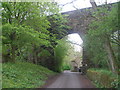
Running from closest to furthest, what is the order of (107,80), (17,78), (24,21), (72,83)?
(107,80), (17,78), (72,83), (24,21)

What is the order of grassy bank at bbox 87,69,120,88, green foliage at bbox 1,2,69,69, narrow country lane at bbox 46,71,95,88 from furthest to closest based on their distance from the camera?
green foliage at bbox 1,2,69,69, narrow country lane at bbox 46,71,95,88, grassy bank at bbox 87,69,120,88

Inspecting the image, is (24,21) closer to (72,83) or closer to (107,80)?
(72,83)

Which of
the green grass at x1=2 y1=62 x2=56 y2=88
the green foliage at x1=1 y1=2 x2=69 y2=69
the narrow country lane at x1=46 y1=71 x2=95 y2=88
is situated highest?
the green foliage at x1=1 y1=2 x2=69 y2=69

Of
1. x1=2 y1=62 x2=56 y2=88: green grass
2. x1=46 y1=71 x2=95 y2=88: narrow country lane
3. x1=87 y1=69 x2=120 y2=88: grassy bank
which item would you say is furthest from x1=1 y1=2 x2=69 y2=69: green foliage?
x1=87 y1=69 x2=120 y2=88: grassy bank

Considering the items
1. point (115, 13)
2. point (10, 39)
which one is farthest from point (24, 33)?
point (115, 13)

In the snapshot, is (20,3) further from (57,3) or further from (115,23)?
(115,23)

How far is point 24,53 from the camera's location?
54.0 ft

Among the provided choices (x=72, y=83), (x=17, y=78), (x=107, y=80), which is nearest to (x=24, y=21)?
(x=17, y=78)

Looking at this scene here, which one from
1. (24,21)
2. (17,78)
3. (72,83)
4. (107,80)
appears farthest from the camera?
(24,21)

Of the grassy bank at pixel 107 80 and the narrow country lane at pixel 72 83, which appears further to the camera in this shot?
the narrow country lane at pixel 72 83

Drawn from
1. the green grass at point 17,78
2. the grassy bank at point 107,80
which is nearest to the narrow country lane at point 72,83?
the grassy bank at point 107,80

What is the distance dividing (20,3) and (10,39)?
2.18m

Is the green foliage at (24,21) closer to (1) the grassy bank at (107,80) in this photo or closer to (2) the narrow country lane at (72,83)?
(2) the narrow country lane at (72,83)

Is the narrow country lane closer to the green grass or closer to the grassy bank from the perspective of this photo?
the grassy bank
